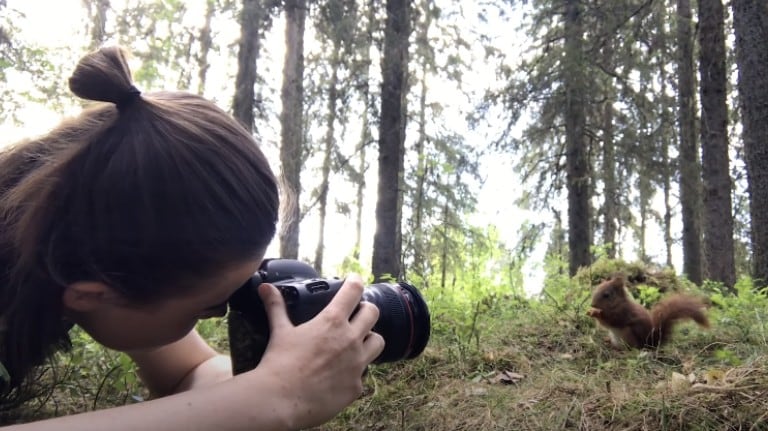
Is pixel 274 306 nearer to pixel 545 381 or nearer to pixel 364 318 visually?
pixel 364 318

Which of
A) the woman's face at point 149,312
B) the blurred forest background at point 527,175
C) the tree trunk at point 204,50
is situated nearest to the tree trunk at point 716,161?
the blurred forest background at point 527,175

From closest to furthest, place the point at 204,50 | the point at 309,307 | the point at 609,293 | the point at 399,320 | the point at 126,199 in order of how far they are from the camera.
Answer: the point at 126,199, the point at 309,307, the point at 399,320, the point at 609,293, the point at 204,50

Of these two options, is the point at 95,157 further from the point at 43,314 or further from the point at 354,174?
the point at 354,174

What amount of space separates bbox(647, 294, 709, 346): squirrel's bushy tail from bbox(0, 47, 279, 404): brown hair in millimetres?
1970

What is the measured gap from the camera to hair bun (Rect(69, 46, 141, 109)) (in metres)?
1.13

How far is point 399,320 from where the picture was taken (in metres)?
1.48

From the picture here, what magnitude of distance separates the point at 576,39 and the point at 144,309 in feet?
20.5

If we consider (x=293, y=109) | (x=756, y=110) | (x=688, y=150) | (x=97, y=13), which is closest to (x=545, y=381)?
(x=756, y=110)

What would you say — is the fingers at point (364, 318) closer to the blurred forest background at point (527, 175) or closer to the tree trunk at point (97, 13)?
the blurred forest background at point (527, 175)

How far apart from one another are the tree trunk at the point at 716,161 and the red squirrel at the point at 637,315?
3737 millimetres

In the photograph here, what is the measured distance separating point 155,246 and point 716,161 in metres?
6.03

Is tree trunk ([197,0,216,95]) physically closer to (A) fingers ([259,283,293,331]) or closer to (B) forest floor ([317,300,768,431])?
(B) forest floor ([317,300,768,431])

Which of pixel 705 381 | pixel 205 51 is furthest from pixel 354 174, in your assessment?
pixel 705 381

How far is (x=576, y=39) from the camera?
251 inches
